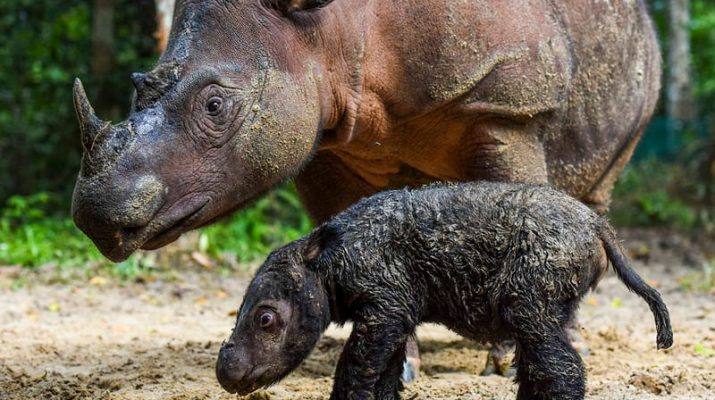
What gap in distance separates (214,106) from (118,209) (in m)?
0.58

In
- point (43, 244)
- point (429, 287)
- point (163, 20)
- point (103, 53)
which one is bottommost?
point (43, 244)

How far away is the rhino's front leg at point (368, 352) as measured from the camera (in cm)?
365

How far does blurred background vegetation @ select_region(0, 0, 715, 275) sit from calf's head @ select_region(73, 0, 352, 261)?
5.52 metres

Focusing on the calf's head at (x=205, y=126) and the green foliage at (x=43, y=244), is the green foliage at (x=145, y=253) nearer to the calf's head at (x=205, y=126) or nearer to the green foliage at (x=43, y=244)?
the green foliage at (x=43, y=244)

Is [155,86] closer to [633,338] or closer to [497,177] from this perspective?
[497,177]

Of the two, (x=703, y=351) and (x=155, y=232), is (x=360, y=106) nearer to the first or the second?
(x=155, y=232)

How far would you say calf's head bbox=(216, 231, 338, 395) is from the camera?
12.1 ft

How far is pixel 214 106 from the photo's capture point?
12.9ft

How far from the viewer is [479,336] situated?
3.90m

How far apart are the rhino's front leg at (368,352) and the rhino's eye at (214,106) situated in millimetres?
970

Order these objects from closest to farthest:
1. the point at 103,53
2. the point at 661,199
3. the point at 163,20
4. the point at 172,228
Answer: the point at 172,228 → the point at 163,20 → the point at 103,53 → the point at 661,199

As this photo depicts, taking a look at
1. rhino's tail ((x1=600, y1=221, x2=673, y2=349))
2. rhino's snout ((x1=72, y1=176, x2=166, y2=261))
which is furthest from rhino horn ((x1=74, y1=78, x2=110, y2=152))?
rhino's tail ((x1=600, y1=221, x2=673, y2=349))

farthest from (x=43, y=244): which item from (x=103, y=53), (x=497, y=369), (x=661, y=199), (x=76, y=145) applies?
(x=661, y=199)

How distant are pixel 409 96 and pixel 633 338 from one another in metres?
2.45
